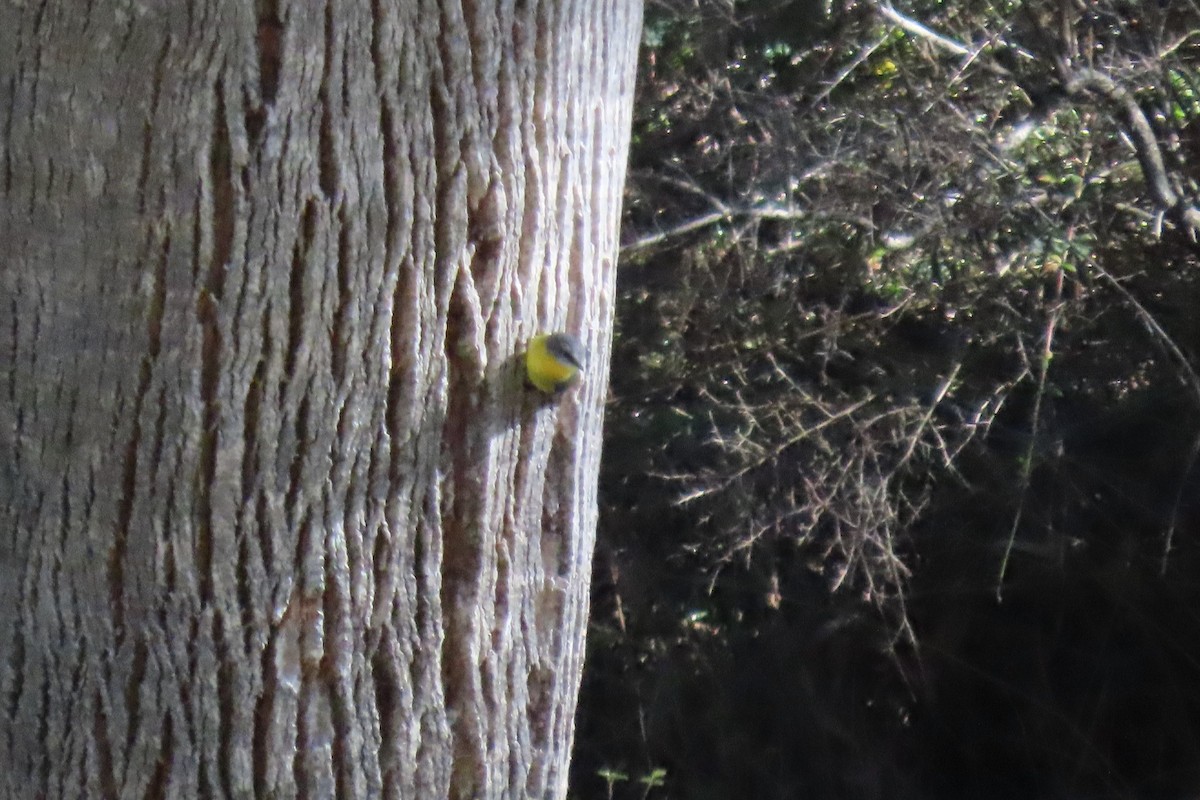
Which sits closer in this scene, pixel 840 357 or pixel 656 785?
pixel 840 357

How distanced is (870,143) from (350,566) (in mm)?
3380

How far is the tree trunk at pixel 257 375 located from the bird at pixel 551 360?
0.09 feet

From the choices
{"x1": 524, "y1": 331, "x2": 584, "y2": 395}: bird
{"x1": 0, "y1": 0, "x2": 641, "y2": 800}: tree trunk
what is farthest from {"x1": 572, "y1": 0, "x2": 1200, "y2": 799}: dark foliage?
{"x1": 0, "y1": 0, "x2": 641, "y2": 800}: tree trunk

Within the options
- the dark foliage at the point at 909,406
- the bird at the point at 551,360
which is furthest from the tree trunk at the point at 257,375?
the dark foliage at the point at 909,406

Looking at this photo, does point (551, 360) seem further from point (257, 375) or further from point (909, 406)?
point (909, 406)

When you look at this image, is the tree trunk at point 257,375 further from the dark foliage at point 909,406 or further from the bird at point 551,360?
the dark foliage at point 909,406

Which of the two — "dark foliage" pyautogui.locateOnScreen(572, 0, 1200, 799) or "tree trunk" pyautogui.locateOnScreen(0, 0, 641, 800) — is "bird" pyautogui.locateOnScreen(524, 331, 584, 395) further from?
"dark foliage" pyautogui.locateOnScreen(572, 0, 1200, 799)

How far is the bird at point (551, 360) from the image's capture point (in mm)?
1854

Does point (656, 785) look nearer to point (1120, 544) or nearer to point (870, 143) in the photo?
point (1120, 544)

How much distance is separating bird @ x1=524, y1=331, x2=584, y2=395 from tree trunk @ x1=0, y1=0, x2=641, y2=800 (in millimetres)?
26

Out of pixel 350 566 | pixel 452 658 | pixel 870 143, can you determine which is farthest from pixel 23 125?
pixel 870 143

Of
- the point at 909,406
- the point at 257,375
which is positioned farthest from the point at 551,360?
the point at 909,406

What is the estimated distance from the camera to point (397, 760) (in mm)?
1819

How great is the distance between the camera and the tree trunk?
65.4 inches
